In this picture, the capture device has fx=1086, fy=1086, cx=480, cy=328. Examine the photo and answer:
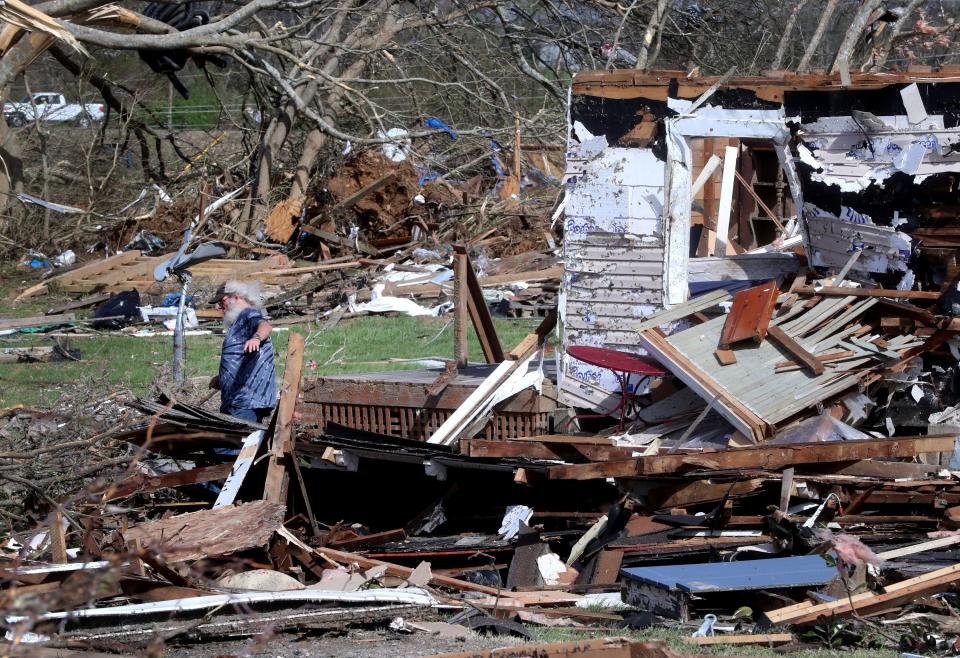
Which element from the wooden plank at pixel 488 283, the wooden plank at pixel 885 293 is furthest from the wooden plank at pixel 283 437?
the wooden plank at pixel 488 283

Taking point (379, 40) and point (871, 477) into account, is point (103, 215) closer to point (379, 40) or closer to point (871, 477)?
point (379, 40)

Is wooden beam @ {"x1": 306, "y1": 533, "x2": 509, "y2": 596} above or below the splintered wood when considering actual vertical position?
below

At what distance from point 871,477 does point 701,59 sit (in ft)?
50.1

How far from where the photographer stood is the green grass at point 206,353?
1173 cm

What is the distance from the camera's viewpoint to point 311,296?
16.8 m

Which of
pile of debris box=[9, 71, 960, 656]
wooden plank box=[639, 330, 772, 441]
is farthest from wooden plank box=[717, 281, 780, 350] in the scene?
wooden plank box=[639, 330, 772, 441]

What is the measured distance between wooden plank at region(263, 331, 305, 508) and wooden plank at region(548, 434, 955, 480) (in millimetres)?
1763

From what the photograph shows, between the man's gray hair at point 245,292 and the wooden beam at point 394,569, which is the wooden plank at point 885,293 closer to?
the wooden beam at point 394,569

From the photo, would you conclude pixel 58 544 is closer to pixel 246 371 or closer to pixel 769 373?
pixel 246 371

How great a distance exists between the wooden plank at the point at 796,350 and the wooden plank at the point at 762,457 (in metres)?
1.07

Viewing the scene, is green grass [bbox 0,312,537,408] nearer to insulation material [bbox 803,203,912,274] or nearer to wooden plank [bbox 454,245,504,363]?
wooden plank [bbox 454,245,504,363]

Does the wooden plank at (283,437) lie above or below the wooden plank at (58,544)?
above

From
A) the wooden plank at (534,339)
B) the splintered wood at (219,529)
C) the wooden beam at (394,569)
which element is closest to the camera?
the splintered wood at (219,529)

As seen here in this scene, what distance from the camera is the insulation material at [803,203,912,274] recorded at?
866 cm
